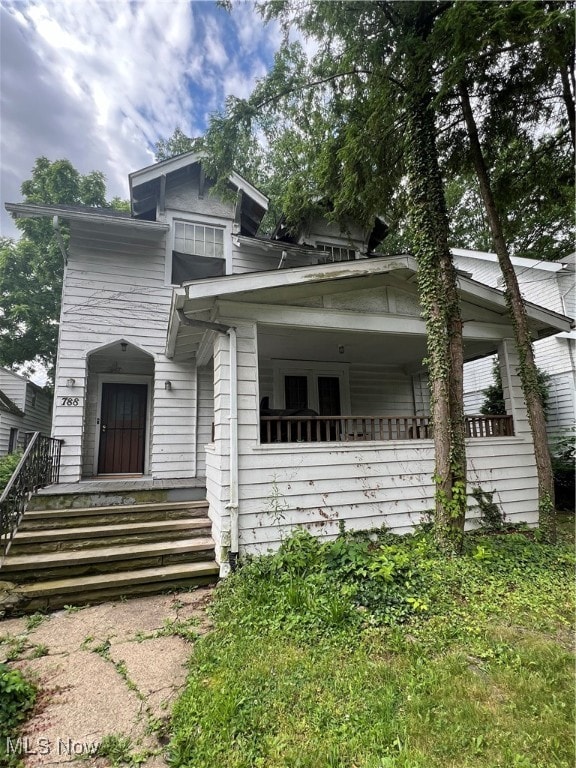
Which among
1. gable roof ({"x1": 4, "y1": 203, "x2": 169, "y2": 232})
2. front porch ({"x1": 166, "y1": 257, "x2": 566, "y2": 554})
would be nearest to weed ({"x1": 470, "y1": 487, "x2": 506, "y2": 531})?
front porch ({"x1": 166, "y1": 257, "x2": 566, "y2": 554})

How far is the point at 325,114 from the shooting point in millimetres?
6234

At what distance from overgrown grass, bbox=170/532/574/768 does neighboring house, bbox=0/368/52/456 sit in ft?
31.8

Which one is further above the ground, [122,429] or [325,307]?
[325,307]

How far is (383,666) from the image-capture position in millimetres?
2471

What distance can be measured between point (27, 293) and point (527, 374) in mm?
16118

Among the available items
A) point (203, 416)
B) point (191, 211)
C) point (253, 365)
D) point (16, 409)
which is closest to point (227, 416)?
point (253, 365)

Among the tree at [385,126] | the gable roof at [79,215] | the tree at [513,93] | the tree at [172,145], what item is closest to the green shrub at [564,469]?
the tree at [513,93]

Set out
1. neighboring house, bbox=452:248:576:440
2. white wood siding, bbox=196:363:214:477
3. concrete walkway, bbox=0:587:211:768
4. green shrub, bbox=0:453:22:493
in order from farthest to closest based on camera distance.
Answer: neighboring house, bbox=452:248:576:440 → white wood siding, bbox=196:363:214:477 → green shrub, bbox=0:453:22:493 → concrete walkway, bbox=0:587:211:768

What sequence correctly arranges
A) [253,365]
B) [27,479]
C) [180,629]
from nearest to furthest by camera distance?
A: 1. [180,629]
2. [253,365]
3. [27,479]

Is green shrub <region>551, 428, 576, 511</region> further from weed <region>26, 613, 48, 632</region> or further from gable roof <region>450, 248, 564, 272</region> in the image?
weed <region>26, 613, 48, 632</region>

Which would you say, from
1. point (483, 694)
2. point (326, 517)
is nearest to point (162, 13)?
point (326, 517)

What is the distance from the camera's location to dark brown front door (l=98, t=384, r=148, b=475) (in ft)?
24.0

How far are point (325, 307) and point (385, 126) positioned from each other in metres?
2.98

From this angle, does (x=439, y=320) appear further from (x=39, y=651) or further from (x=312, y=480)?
(x=39, y=651)
